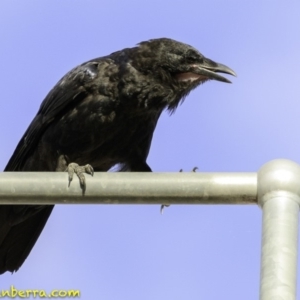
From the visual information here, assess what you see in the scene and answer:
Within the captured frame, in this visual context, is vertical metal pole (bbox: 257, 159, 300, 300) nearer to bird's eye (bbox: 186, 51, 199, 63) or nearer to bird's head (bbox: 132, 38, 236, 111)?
bird's head (bbox: 132, 38, 236, 111)

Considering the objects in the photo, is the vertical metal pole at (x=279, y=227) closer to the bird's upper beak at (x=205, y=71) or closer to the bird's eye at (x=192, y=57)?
the bird's upper beak at (x=205, y=71)

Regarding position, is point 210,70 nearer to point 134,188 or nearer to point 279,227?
point 134,188

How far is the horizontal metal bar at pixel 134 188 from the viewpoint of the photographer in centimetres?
427

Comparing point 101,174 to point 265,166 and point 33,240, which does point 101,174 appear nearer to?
point 265,166

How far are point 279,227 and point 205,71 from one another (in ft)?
12.8

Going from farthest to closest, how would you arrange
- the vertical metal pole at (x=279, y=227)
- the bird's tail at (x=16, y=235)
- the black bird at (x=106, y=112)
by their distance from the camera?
the bird's tail at (x=16, y=235), the black bird at (x=106, y=112), the vertical metal pole at (x=279, y=227)

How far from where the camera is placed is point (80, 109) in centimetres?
774

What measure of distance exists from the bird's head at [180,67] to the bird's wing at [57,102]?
49 centimetres

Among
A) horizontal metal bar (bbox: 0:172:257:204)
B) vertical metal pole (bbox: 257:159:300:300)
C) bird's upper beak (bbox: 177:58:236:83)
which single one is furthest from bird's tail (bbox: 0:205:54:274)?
vertical metal pole (bbox: 257:159:300:300)

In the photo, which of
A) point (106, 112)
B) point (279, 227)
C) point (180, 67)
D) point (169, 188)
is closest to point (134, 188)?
point (169, 188)

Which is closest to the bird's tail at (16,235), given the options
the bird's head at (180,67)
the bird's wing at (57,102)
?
the bird's wing at (57,102)

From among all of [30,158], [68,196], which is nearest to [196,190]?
[68,196]

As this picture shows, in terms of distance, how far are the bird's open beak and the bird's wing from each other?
88 cm

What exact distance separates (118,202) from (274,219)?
0.83 m
